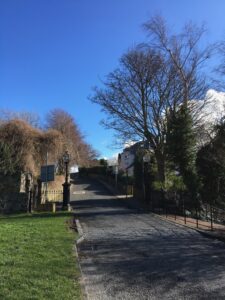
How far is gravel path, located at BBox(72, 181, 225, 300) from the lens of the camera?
787cm

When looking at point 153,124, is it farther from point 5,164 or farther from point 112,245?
point 112,245

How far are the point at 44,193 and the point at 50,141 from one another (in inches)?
174

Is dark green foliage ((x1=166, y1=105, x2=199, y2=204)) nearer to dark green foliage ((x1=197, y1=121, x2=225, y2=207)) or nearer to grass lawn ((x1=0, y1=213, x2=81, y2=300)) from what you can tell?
dark green foliage ((x1=197, y1=121, x2=225, y2=207))

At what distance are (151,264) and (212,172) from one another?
2229 cm

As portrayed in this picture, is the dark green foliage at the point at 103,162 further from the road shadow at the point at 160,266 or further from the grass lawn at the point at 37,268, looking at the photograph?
the grass lawn at the point at 37,268

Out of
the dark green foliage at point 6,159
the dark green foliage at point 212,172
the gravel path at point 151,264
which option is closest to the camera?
the gravel path at point 151,264

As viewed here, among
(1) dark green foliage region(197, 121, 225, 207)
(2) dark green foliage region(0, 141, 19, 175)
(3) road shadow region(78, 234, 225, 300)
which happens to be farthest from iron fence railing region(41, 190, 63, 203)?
(3) road shadow region(78, 234, 225, 300)

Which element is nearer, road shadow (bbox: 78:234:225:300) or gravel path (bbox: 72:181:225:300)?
gravel path (bbox: 72:181:225:300)

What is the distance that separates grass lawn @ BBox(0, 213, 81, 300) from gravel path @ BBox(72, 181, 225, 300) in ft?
1.51

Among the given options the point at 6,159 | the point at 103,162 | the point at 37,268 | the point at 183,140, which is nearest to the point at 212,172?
the point at 183,140

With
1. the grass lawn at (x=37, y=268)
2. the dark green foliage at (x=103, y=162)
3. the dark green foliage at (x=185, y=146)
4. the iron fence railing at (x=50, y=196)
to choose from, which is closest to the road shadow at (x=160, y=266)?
the grass lawn at (x=37, y=268)

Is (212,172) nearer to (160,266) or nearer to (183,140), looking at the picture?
(183,140)

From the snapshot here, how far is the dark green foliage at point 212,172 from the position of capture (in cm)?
2828

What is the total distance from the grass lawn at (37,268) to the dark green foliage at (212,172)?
1666cm
